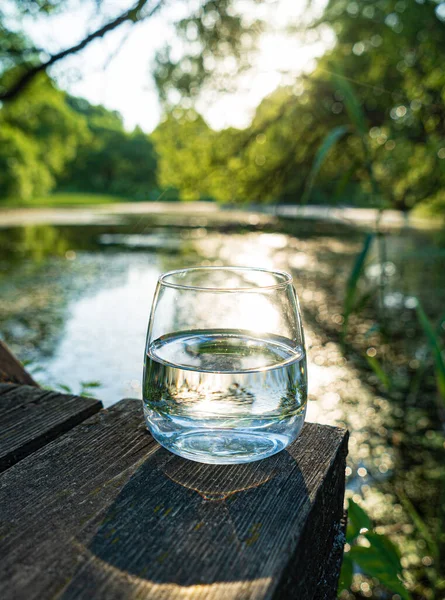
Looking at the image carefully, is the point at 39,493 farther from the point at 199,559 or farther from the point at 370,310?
the point at 370,310

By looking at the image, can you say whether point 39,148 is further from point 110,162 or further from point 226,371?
point 226,371

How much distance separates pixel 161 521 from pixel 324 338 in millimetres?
6619

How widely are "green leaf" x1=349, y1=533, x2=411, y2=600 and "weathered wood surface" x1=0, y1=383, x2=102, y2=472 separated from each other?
18.3 inches

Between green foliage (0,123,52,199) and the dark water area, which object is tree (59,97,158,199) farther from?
the dark water area

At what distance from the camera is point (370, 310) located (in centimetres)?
873

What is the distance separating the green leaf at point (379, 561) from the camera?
874 mm

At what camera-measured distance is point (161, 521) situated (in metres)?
0.53

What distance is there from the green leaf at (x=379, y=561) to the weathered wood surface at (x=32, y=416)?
0.46 metres

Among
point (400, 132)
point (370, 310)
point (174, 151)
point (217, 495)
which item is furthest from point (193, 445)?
point (174, 151)

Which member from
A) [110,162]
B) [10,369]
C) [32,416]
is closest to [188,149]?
[10,369]

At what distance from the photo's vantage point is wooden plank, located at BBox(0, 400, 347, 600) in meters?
0.45

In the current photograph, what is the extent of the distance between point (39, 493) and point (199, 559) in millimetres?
193

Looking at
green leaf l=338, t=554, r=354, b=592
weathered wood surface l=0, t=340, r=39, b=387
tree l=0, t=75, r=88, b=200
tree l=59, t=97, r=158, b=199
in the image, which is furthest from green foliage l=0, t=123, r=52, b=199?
green leaf l=338, t=554, r=354, b=592

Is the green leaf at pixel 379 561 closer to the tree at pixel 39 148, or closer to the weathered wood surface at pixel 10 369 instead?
the weathered wood surface at pixel 10 369
